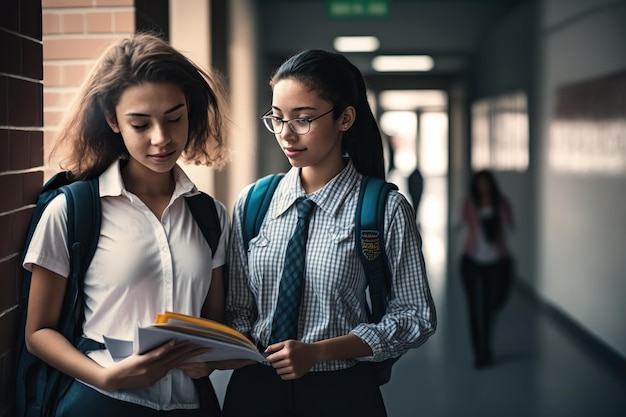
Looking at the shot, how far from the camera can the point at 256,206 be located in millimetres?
1945

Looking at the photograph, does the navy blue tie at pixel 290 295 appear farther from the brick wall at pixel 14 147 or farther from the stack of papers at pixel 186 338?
the brick wall at pixel 14 147

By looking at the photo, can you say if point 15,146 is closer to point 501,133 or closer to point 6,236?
point 6,236

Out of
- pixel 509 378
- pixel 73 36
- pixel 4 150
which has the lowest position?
pixel 509 378

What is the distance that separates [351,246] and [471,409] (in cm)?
331

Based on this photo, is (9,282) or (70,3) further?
(70,3)

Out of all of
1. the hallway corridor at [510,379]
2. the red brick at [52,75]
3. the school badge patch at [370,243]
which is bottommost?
the hallway corridor at [510,379]

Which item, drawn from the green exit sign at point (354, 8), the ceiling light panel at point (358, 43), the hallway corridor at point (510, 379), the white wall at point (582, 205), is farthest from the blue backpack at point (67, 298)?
the ceiling light panel at point (358, 43)

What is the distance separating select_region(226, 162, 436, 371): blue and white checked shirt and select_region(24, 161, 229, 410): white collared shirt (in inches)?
6.7

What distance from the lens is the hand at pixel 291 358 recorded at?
1.67 m

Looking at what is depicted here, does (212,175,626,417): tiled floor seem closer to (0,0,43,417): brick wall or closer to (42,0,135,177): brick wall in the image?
(42,0,135,177): brick wall

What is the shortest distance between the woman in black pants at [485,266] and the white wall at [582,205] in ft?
2.70

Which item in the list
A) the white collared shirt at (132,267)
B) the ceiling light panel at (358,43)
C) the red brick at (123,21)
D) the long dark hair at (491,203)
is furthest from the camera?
the ceiling light panel at (358,43)

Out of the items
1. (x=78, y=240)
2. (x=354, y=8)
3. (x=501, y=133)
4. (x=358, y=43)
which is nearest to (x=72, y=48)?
(x=78, y=240)

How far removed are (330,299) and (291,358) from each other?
8.8 inches
